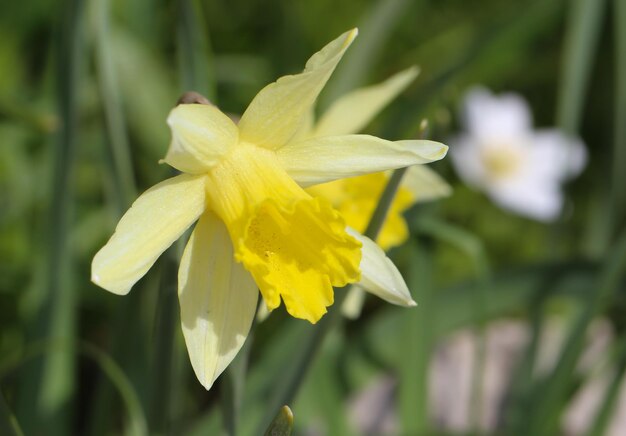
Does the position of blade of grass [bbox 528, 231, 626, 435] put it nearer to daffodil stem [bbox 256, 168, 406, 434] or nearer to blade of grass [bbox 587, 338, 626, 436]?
blade of grass [bbox 587, 338, 626, 436]

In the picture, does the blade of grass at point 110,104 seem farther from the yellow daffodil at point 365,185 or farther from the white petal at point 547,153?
the white petal at point 547,153

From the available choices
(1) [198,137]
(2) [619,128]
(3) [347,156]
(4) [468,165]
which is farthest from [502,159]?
(1) [198,137]

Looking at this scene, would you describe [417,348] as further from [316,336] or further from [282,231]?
[282,231]

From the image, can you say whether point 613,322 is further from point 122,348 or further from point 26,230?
point 26,230

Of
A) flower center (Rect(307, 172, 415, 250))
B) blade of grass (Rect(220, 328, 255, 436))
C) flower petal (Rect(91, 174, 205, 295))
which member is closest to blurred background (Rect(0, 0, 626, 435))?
blade of grass (Rect(220, 328, 255, 436))

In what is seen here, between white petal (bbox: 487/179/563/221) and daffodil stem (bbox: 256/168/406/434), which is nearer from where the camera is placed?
daffodil stem (bbox: 256/168/406/434)
